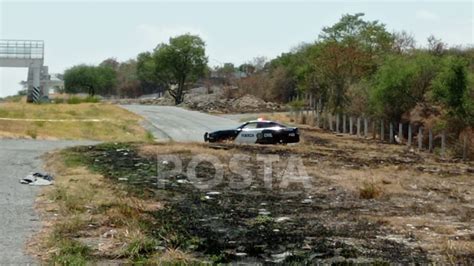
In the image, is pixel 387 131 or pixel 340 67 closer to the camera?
pixel 387 131

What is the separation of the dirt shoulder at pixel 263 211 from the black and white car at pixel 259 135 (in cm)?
674

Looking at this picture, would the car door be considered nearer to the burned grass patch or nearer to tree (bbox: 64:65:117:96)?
the burned grass patch

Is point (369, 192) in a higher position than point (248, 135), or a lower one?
lower

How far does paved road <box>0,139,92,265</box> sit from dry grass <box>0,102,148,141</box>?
7.98 meters

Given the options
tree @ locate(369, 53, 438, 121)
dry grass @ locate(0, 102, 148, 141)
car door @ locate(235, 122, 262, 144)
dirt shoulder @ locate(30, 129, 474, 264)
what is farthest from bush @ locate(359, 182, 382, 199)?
dry grass @ locate(0, 102, 148, 141)

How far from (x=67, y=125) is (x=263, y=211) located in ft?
82.6

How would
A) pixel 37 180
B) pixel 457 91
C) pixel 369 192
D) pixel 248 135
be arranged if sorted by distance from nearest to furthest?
pixel 369 192, pixel 37 180, pixel 457 91, pixel 248 135

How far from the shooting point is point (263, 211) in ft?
36.7

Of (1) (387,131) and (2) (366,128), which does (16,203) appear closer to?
(1) (387,131)

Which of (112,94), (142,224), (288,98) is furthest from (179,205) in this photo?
(112,94)

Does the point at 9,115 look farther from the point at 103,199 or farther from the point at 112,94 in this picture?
the point at 112,94

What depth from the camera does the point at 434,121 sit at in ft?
90.1

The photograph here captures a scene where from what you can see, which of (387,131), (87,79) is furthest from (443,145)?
(87,79)

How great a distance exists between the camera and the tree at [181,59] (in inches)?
3182
